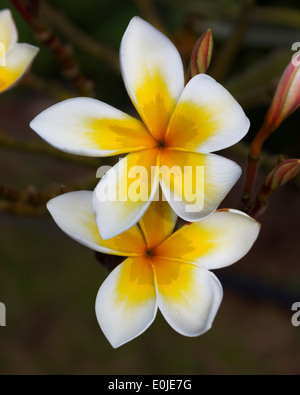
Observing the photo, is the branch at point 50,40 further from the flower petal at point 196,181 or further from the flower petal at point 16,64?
the flower petal at point 196,181

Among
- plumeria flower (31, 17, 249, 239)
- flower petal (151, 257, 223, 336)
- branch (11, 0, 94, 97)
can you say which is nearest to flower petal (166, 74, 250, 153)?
plumeria flower (31, 17, 249, 239)

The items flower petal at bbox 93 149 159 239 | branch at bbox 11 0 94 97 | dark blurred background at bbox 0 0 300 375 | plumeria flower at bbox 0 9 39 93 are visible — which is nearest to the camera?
flower petal at bbox 93 149 159 239

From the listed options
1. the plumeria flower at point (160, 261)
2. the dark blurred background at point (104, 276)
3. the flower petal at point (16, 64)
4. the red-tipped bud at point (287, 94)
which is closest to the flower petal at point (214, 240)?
the plumeria flower at point (160, 261)

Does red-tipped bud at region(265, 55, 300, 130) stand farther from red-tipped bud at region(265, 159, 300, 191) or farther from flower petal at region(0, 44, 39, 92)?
Answer: flower petal at region(0, 44, 39, 92)

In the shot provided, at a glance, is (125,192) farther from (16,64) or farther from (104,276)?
(104,276)

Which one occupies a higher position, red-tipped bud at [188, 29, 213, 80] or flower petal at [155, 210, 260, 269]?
red-tipped bud at [188, 29, 213, 80]

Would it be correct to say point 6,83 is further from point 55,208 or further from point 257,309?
point 257,309

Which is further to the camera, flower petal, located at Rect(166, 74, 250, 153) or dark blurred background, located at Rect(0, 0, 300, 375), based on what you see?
dark blurred background, located at Rect(0, 0, 300, 375)
